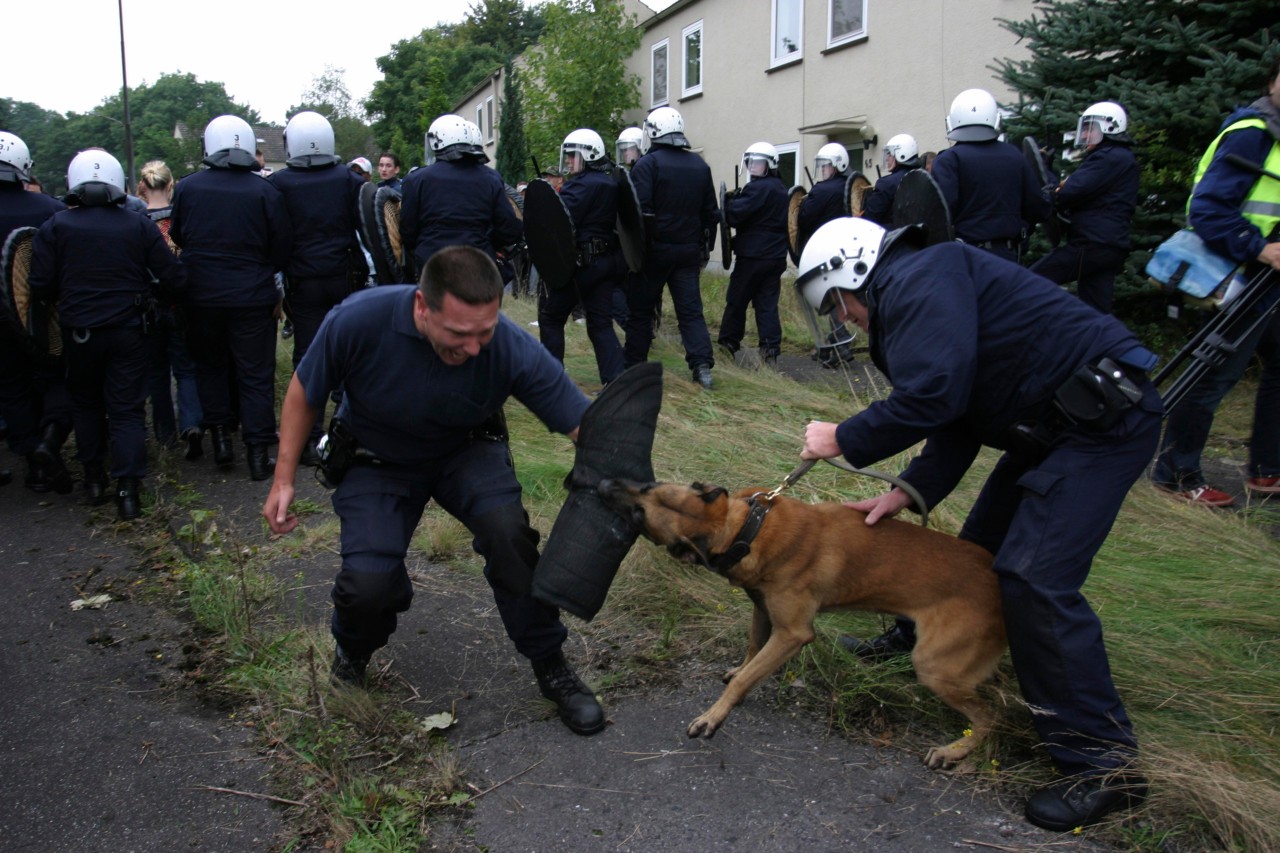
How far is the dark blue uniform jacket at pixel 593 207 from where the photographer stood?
8094 millimetres

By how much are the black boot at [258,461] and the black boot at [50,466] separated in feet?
3.94

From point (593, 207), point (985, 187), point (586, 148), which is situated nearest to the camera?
point (985, 187)

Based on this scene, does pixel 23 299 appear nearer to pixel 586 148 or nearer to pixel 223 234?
pixel 223 234

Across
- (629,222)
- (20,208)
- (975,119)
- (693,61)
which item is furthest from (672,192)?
(693,61)

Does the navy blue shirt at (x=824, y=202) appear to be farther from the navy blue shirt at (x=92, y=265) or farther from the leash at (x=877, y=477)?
the leash at (x=877, y=477)

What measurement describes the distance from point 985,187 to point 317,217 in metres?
4.70

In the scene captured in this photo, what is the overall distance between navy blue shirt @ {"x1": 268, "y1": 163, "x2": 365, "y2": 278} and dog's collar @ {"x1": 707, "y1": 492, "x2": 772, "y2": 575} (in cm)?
467

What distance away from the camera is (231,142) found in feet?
21.6

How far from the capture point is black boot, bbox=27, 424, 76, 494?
643cm

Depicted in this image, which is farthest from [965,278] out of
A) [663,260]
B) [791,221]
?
[791,221]

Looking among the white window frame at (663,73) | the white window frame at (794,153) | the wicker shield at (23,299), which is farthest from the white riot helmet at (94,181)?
the white window frame at (663,73)

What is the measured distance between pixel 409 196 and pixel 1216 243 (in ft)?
16.8

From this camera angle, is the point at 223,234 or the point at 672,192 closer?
the point at 223,234

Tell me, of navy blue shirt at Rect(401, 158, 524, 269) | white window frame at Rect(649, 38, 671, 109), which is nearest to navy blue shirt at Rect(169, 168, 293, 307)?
navy blue shirt at Rect(401, 158, 524, 269)
